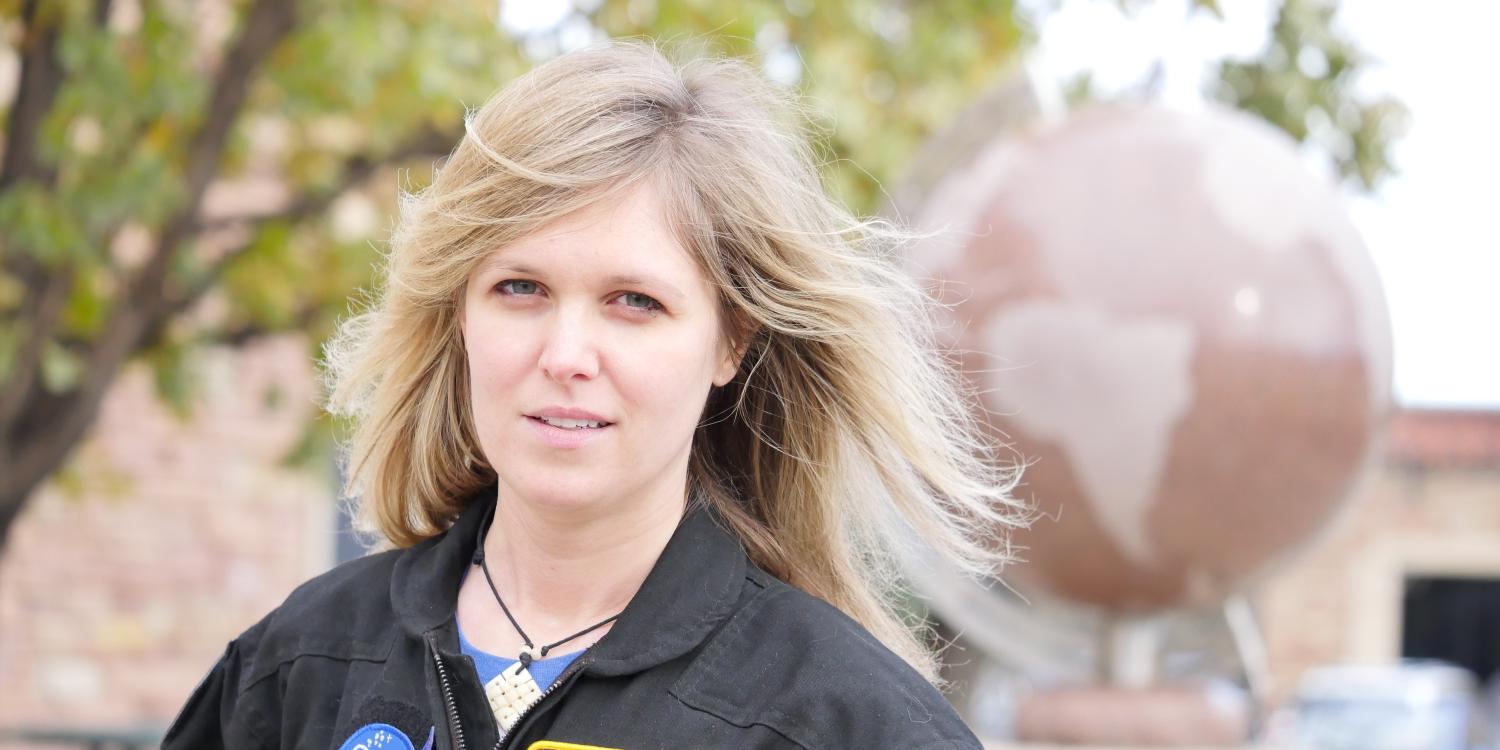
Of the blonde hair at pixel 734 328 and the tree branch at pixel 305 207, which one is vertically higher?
the tree branch at pixel 305 207

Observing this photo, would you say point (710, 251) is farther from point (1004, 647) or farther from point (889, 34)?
point (889, 34)

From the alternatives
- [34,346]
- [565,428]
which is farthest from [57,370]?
[565,428]

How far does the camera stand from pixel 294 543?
9.74 meters

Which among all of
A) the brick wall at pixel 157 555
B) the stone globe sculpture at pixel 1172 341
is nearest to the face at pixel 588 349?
the stone globe sculpture at pixel 1172 341

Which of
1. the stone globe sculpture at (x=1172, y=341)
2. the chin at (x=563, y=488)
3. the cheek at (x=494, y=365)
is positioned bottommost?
the chin at (x=563, y=488)

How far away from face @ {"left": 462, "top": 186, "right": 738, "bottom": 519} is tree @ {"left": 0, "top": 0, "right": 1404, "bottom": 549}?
273 cm

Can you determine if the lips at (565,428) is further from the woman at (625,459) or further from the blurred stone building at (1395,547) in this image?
the blurred stone building at (1395,547)

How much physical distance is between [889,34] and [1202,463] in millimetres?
3677

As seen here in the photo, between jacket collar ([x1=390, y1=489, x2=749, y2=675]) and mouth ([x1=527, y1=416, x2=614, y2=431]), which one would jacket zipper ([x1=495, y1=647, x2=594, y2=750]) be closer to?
jacket collar ([x1=390, y1=489, x2=749, y2=675])

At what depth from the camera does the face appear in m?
1.72

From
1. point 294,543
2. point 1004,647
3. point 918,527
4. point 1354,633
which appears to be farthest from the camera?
point 1354,633

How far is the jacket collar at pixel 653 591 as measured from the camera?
1737 mm

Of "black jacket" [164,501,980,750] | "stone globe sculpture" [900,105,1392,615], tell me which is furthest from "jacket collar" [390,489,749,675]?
"stone globe sculpture" [900,105,1392,615]

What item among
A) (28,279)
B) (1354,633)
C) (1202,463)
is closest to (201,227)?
(28,279)
